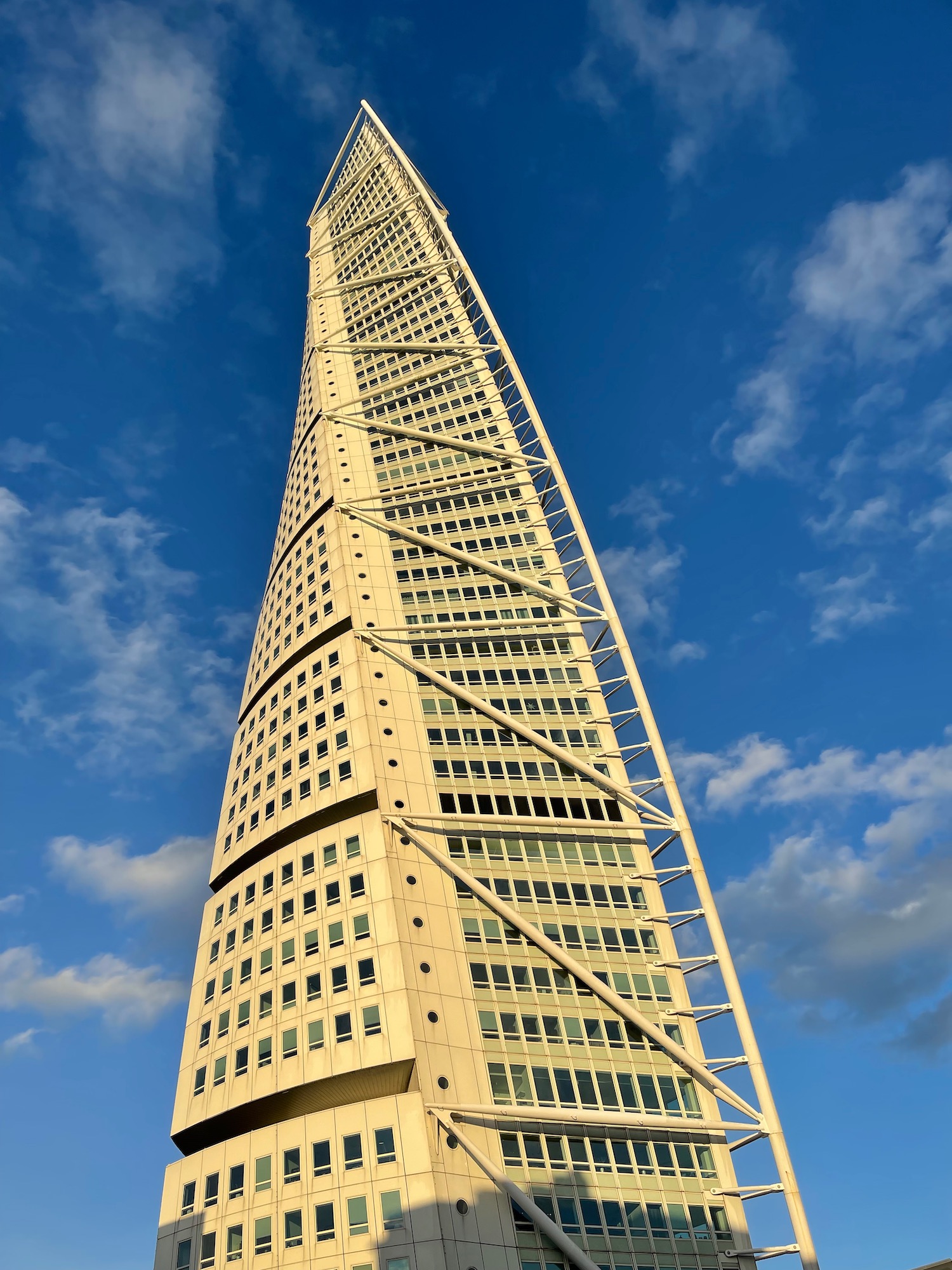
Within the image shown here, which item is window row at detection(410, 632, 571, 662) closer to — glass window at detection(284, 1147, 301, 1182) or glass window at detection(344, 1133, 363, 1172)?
glass window at detection(344, 1133, 363, 1172)

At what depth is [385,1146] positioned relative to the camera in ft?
131

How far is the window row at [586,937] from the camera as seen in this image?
49.0 m

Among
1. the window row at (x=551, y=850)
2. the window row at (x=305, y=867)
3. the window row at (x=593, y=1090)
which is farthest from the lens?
the window row at (x=551, y=850)

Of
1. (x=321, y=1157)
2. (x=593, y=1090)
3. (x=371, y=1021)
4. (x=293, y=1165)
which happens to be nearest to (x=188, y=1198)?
(x=293, y=1165)

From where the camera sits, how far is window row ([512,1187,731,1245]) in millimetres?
39969

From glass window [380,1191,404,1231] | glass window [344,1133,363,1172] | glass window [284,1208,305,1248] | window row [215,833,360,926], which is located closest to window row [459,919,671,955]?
window row [215,833,360,926]

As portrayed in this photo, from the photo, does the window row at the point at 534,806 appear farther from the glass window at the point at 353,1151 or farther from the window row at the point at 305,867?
the glass window at the point at 353,1151

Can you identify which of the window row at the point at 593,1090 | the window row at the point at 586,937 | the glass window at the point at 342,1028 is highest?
the window row at the point at 586,937

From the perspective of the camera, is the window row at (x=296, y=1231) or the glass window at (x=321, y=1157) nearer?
the window row at (x=296, y=1231)

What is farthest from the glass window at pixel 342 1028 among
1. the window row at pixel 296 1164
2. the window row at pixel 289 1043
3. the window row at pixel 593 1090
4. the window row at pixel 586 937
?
the window row at pixel 586 937

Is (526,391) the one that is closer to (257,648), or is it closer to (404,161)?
(257,648)

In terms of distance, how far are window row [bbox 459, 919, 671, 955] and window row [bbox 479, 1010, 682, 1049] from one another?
2.26 m

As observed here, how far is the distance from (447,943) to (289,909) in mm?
9006

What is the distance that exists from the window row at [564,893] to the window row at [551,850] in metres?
0.80
